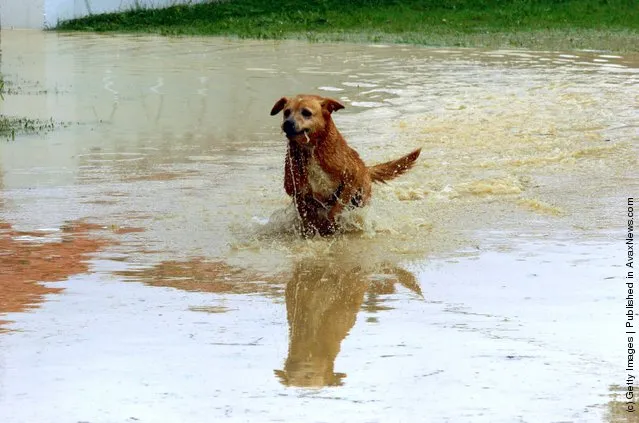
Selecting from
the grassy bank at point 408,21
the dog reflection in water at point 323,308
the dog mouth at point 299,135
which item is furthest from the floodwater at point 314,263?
the grassy bank at point 408,21

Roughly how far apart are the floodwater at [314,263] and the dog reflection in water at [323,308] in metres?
0.02

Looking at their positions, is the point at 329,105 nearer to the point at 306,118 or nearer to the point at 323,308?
the point at 306,118

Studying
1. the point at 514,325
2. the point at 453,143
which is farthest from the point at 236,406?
the point at 453,143

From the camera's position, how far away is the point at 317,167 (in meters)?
8.27

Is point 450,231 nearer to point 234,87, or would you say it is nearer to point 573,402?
point 573,402

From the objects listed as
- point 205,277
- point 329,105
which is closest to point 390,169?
point 329,105

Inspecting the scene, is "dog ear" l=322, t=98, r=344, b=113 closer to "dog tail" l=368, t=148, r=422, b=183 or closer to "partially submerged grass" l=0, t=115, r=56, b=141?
"dog tail" l=368, t=148, r=422, b=183

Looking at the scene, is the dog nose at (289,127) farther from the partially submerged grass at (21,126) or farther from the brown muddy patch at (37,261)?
the partially submerged grass at (21,126)

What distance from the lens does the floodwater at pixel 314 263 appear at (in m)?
5.07

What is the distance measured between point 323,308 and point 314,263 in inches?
44.3

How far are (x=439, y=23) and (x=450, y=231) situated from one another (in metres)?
16.7

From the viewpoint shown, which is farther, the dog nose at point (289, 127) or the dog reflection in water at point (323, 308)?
the dog nose at point (289, 127)

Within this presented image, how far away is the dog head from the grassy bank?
13.3m

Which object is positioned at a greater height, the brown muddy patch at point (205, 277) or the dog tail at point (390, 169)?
the dog tail at point (390, 169)
